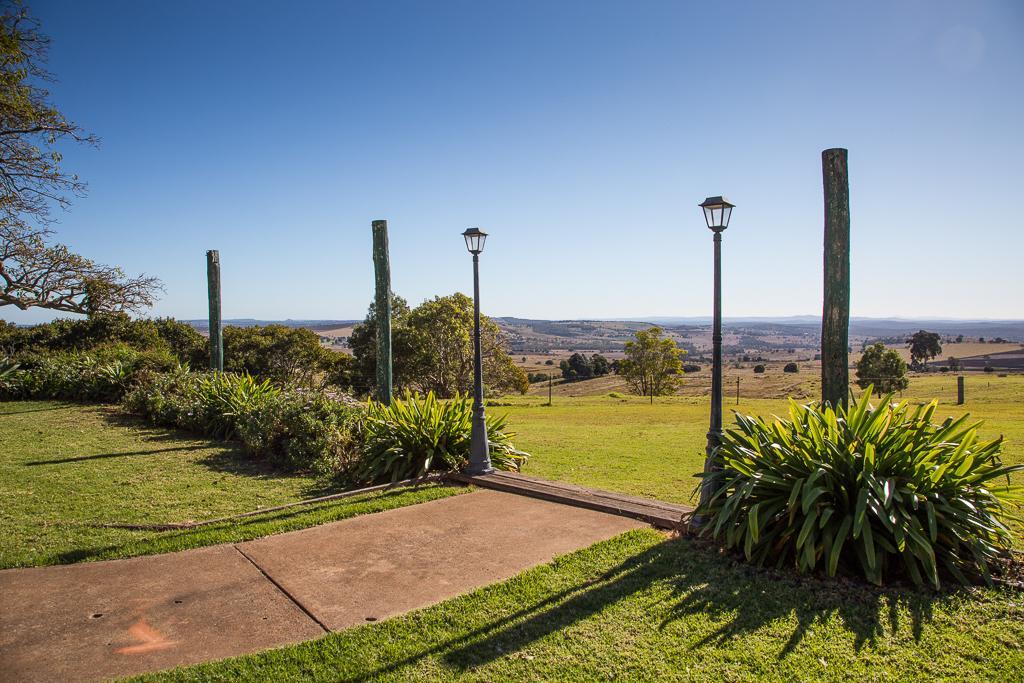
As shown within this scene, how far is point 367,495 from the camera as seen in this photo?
7.51 metres

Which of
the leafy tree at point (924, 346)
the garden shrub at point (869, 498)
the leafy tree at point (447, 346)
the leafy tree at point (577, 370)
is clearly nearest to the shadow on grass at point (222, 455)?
the garden shrub at point (869, 498)

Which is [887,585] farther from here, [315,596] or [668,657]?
[315,596]

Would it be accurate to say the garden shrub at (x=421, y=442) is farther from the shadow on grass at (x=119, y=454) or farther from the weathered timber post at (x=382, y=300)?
the shadow on grass at (x=119, y=454)

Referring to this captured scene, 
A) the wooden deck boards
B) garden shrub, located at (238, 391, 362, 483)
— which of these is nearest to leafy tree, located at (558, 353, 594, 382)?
garden shrub, located at (238, 391, 362, 483)

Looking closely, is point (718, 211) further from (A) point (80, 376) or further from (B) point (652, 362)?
(B) point (652, 362)

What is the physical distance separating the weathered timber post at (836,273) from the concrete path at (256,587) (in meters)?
2.58

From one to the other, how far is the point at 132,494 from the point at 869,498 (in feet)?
25.9

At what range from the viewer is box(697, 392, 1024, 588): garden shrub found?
15.0ft

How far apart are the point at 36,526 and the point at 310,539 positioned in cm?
292

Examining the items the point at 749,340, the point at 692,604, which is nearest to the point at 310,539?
the point at 692,604

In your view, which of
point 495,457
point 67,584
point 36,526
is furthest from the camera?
point 495,457

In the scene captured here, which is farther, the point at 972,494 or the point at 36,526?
the point at 36,526

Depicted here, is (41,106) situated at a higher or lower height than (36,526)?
higher

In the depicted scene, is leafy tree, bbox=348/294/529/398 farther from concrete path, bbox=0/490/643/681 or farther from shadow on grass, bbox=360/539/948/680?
shadow on grass, bbox=360/539/948/680
